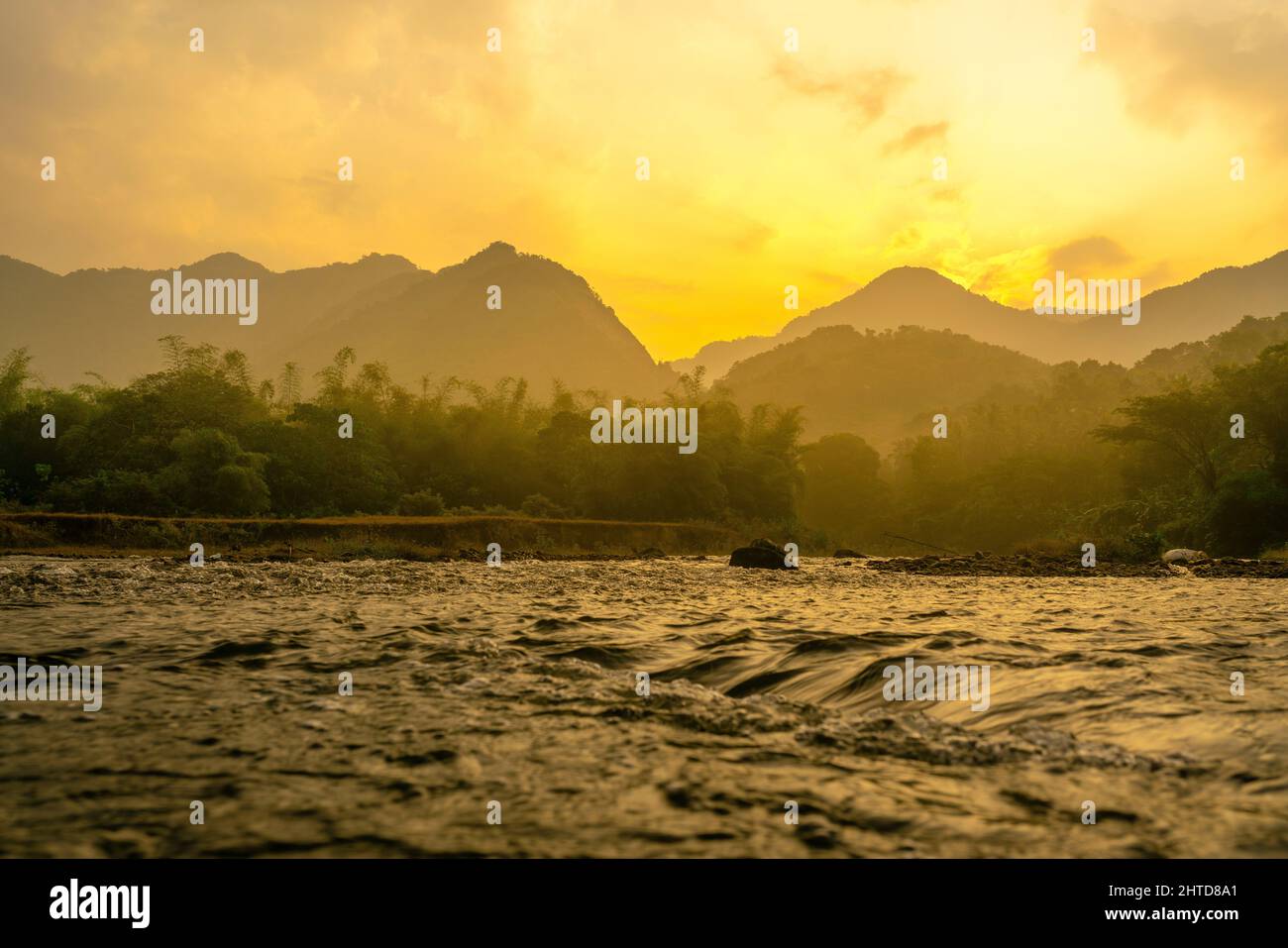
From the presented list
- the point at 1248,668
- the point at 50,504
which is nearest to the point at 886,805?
the point at 1248,668

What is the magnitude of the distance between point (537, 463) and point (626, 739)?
4656 centimetres

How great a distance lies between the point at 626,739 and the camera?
17.1ft

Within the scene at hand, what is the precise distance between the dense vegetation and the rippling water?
25.5m

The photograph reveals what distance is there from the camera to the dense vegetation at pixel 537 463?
→ 3428cm

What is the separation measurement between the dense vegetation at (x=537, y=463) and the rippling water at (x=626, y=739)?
25463mm

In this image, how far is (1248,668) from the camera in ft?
26.5

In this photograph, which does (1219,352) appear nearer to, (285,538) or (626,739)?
(285,538)

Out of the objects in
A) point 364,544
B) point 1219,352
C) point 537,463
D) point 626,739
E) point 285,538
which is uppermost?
point 1219,352

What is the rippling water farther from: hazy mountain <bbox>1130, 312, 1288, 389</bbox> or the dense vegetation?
hazy mountain <bbox>1130, 312, 1288, 389</bbox>

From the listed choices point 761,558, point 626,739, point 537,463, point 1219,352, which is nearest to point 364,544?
point 761,558

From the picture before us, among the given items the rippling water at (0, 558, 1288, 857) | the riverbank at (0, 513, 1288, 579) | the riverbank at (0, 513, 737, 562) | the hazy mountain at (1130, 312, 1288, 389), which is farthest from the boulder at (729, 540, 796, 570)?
the hazy mountain at (1130, 312, 1288, 389)

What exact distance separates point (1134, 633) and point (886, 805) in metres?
8.35

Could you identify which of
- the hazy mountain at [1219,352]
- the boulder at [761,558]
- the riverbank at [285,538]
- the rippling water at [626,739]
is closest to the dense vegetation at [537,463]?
the riverbank at [285,538]
